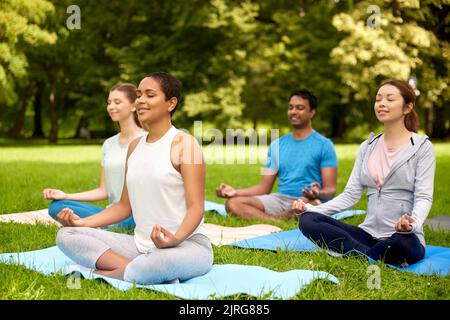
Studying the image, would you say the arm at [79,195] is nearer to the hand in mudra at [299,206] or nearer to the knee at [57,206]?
the knee at [57,206]

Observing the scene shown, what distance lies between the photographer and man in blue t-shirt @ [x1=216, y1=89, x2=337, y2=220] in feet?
21.3

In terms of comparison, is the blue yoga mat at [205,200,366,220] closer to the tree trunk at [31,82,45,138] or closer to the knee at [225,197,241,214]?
the knee at [225,197,241,214]

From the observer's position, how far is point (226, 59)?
24.0 meters

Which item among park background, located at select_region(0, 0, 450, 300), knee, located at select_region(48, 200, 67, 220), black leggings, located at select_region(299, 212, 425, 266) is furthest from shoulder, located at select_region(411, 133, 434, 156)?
park background, located at select_region(0, 0, 450, 300)

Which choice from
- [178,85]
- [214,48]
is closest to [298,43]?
[214,48]

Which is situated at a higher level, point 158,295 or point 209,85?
point 209,85

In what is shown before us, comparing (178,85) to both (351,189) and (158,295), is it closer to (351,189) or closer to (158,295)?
(158,295)

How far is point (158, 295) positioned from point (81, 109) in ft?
74.6

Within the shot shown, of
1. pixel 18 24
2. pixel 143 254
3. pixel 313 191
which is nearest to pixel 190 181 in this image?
pixel 143 254

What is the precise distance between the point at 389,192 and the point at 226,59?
64.9ft

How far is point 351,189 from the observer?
484 cm

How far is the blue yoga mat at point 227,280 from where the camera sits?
345cm

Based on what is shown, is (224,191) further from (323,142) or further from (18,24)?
(18,24)
